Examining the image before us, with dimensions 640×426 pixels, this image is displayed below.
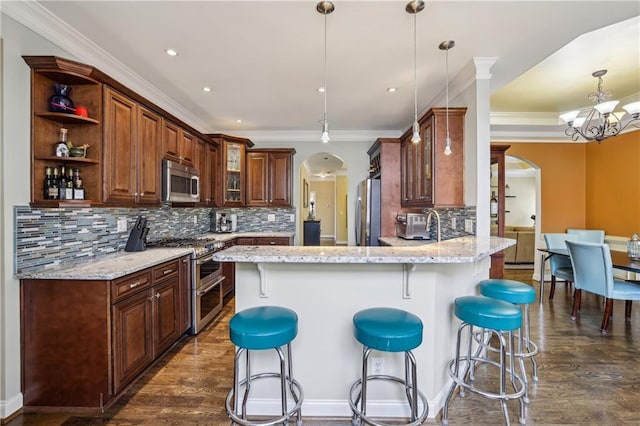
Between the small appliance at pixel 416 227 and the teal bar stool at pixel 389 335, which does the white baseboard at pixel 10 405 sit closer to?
the teal bar stool at pixel 389 335

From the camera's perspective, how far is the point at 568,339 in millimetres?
2939

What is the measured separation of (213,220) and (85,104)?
9.80 ft

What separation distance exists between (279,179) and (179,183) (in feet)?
6.28

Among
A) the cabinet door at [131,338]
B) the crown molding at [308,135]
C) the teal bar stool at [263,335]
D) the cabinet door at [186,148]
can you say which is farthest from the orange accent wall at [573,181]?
the cabinet door at [131,338]

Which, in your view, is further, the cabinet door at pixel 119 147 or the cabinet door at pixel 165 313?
the cabinet door at pixel 165 313

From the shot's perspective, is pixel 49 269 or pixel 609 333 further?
pixel 609 333

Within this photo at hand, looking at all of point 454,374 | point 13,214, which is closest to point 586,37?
point 454,374

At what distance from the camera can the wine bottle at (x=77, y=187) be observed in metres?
2.14

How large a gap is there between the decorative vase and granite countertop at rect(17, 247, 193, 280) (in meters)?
1.11

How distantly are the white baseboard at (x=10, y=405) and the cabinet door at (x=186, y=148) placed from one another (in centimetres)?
241

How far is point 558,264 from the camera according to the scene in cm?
412

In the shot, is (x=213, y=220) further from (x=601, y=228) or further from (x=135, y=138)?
(x=601, y=228)

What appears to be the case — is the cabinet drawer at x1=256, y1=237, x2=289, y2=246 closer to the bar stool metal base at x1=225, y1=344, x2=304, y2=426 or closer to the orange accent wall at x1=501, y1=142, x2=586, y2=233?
the bar stool metal base at x1=225, y1=344, x2=304, y2=426

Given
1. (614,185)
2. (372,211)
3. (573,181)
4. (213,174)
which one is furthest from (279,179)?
(614,185)
